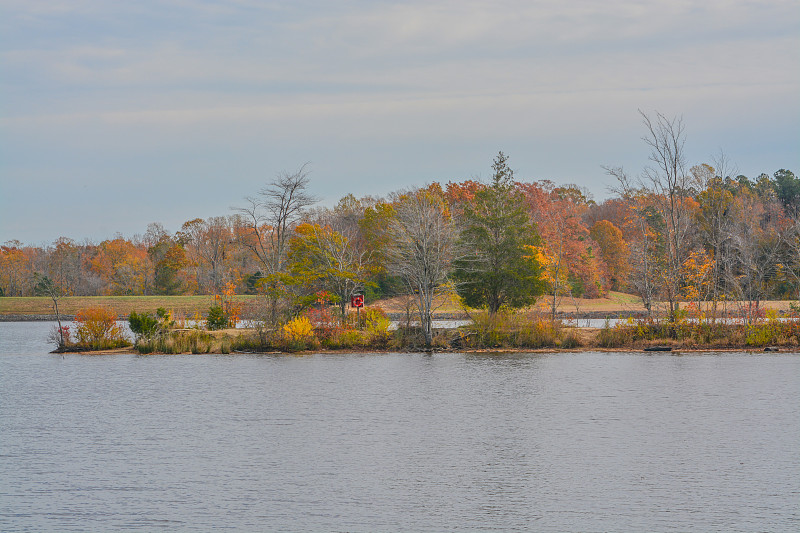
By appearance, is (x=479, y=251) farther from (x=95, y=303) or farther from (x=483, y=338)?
(x=95, y=303)

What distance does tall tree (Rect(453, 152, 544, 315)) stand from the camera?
160 ft

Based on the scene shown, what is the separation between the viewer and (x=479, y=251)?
49.1 m

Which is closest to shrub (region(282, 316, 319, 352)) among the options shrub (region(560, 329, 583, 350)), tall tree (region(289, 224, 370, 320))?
tall tree (region(289, 224, 370, 320))

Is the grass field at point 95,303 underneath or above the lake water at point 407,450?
above

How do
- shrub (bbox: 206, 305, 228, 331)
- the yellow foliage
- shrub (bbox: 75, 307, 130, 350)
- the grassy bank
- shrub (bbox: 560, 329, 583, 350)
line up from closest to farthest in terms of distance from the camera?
the grassy bank < the yellow foliage < shrub (bbox: 560, 329, 583, 350) < shrub (bbox: 75, 307, 130, 350) < shrub (bbox: 206, 305, 228, 331)

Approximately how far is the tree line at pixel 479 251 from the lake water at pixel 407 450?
39.2ft

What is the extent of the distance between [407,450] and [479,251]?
29560mm

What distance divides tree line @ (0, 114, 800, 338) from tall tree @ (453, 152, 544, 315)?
3.4 inches

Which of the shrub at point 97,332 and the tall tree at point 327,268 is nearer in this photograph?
the shrub at point 97,332

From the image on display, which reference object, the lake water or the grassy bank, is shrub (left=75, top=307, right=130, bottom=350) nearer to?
the grassy bank

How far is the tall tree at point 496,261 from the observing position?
4878 cm

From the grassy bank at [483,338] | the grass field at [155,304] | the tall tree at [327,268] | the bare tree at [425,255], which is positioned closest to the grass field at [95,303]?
the grass field at [155,304]

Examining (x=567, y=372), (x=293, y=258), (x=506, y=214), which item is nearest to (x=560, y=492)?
(x=567, y=372)

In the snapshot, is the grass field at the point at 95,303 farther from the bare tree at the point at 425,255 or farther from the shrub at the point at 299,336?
the bare tree at the point at 425,255
